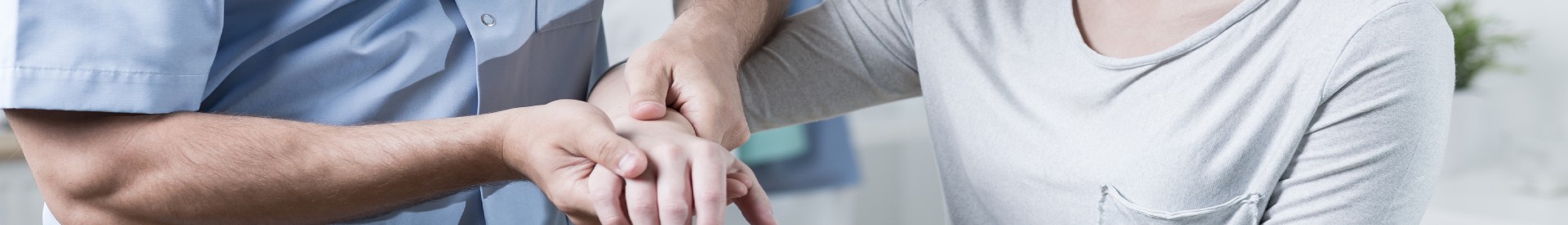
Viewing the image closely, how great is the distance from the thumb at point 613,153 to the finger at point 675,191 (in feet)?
0.04

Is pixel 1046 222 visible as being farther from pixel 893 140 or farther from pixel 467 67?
pixel 893 140

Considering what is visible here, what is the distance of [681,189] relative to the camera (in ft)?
1.98

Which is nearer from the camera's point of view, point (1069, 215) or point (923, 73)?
point (1069, 215)

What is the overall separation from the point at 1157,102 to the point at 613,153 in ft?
1.40

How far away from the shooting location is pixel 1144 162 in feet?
2.75

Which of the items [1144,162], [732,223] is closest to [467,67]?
[1144,162]

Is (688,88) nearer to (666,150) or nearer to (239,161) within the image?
(666,150)

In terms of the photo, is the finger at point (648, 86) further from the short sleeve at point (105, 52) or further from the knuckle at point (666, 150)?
the short sleeve at point (105, 52)

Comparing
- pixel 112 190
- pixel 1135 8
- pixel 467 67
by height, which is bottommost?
pixel 112 190

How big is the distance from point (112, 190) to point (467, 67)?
26 cm

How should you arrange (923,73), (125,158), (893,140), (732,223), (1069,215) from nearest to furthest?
1. (125,158)
2. (1069,215)
3. (923,73)
4. (732,223)
5. (893,140)

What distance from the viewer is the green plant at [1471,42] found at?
1917 mm

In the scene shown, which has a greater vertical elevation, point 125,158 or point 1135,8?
point 1135,8

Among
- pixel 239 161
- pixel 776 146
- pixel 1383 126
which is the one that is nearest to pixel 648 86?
pixel 239 161
